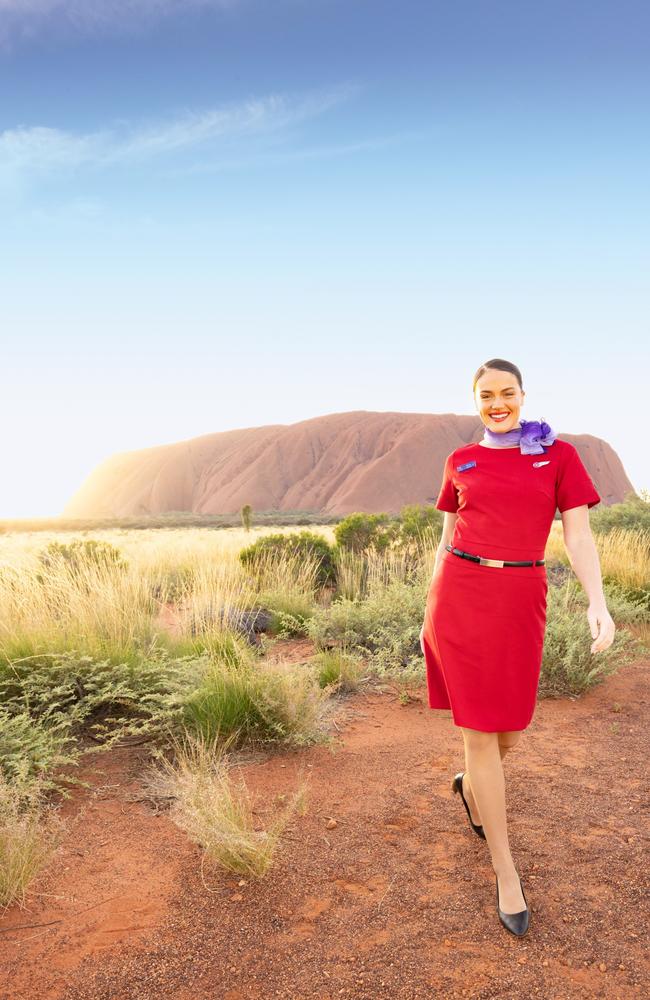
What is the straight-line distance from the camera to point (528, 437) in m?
2.87

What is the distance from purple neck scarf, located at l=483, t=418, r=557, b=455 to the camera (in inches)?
112

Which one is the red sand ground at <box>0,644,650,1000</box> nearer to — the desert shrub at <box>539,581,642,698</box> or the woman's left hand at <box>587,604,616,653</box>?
the woman's left hand at <box>587,604,616,653</box>

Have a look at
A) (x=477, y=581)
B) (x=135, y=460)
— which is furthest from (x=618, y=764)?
(x=135, y=460)

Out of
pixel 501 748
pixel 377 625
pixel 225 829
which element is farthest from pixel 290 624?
pixel 501 748

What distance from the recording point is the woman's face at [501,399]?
9.66 ft

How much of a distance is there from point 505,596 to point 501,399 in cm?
80

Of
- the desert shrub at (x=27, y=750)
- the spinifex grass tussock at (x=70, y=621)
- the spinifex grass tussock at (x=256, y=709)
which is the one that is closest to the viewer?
the desert shrub at (x=27, y=750)

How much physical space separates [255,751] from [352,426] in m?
81.2

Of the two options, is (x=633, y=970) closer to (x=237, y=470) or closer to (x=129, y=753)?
(x=129, y=753)

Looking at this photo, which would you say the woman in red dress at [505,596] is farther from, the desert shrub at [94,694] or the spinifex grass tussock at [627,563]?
the spinifex grass tussock at [627,563]

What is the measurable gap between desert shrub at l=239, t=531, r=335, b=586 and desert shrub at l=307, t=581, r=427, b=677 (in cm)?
316

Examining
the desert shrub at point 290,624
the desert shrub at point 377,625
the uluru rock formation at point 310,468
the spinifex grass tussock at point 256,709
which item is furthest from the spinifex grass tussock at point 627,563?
the uluru rock formation at point 310,468

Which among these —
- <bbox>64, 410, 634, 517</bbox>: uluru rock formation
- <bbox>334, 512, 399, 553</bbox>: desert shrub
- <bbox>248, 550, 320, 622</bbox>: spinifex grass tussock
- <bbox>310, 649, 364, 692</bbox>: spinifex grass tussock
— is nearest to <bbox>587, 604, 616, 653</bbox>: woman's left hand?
<bbox>310, 649, 364, 692</bbox>: spinifex grass tussock

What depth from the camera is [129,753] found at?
4695mm
